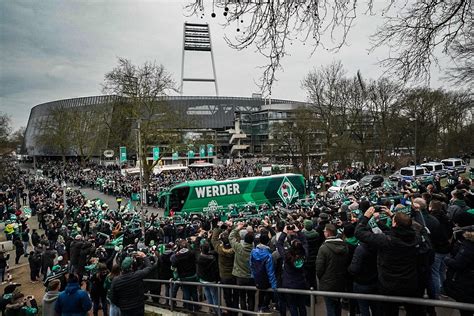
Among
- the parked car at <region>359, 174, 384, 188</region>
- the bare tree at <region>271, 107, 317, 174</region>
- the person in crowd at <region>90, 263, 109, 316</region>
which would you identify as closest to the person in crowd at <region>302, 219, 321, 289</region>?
the person in crowd at <region>90, 263, 109, 316</region>

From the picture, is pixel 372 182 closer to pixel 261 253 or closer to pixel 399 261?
pixel 261 253

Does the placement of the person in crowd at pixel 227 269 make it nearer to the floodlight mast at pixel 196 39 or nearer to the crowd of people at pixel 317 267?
the crowd of people at pixel 317 267

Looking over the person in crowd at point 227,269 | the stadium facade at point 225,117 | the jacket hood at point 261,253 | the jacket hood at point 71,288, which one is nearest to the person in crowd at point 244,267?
the person in crowd at point 227,269

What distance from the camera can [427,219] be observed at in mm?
5160

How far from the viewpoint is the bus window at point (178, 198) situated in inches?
946

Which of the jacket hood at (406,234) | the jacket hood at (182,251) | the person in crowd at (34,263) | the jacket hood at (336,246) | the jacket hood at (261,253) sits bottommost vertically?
the person in crowd at (34,263)

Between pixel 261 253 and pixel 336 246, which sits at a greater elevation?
pixel 336 246

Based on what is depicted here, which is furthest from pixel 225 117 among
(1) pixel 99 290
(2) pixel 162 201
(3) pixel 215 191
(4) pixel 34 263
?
(1) pixel 99 290

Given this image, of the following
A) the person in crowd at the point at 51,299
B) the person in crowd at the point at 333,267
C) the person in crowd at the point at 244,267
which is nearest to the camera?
the person in crowd at the point at 333,267

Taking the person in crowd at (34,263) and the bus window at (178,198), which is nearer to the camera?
the person in crowd at (34,263)

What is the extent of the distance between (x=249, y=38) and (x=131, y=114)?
1263 inches

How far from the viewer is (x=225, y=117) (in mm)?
112562

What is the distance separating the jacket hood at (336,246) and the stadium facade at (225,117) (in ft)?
275

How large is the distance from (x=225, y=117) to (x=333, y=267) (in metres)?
109
